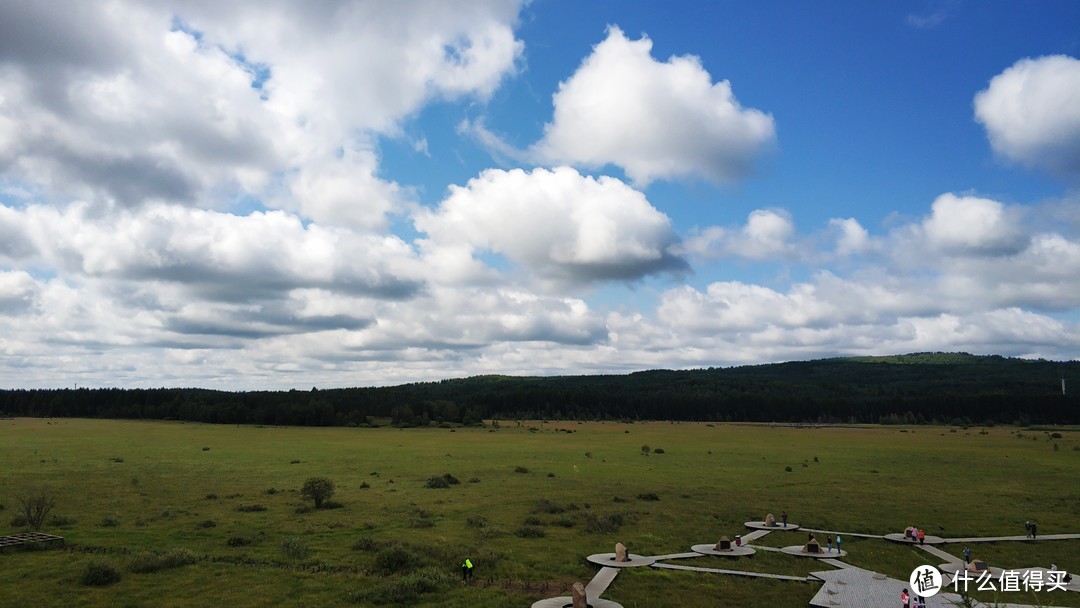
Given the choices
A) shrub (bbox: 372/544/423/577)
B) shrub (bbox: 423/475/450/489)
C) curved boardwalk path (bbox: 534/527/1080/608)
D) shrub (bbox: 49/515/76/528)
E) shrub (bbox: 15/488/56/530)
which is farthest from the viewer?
shrub (bbox: 423/475/450/489)

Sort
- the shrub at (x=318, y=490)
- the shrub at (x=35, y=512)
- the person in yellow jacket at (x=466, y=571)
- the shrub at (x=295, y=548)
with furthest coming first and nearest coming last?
the shrub at (x=318, y=490)
the shrub at (x=35, y=512)
the shrub at (x=295, y=548)
the person in yellow jacket at (x=466, y=571)

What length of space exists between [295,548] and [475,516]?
44.4ft

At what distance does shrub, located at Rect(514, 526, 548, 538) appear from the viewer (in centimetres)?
3958

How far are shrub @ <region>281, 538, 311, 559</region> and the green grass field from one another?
7.6 inches

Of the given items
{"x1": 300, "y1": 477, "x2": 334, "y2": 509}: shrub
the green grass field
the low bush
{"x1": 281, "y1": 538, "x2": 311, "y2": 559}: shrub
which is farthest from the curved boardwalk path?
{"x1": 300, "y1": 477, "x2": 334, "y2": 509}: shrub

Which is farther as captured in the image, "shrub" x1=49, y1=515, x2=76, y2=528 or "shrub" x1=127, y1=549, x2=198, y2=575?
"shrub" x1=49, y1=515, x2=76, y2=528

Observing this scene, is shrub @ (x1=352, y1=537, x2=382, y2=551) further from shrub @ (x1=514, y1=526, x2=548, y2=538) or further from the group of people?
the group of people

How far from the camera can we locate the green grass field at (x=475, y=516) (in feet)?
91.8

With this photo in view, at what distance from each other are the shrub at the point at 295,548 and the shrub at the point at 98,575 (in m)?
7.58

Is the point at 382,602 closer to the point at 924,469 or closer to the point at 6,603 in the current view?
the point at 6,603

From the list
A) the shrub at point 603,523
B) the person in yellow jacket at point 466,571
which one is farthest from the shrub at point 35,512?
the shrub at point 603,523

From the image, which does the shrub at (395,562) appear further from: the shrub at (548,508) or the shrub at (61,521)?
the shrub at (61,521)

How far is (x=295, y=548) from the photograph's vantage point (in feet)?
112

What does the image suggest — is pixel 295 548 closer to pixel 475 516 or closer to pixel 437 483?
pixel 475 516
